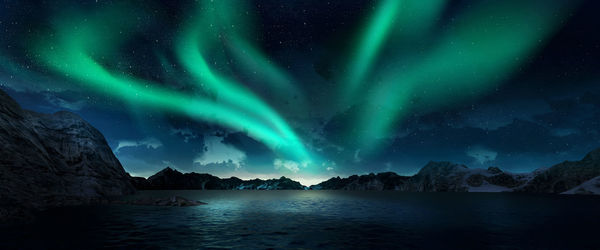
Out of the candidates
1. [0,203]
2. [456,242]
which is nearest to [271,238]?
[456,242]

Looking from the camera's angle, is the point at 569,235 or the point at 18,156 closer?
the point at 569,235

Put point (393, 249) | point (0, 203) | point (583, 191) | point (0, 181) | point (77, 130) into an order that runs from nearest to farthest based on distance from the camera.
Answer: point (393, 249), point (0, 203), point (0, 181), point (77, 130), point (583, 191)

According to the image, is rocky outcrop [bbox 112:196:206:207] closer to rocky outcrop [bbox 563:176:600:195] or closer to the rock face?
the rock face

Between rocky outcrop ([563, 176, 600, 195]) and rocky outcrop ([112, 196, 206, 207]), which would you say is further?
rocky outcrop ([563, 176, 600, 195])

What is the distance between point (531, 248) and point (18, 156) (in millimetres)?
65945

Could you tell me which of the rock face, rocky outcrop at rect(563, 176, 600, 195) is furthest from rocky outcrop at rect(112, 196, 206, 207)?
rocky outcrop at rect(563, 176, 600, 195)

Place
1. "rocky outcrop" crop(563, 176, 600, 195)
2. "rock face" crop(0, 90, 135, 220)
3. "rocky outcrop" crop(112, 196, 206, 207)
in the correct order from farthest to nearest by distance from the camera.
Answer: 1. "rocky outcrop" crop(563, 176, 600, 195)
2. "rocky outcrop" crop(112, 196, 206, 207)
3. "rock face" crop(0, 90, 135, 220)

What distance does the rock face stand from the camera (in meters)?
37.7

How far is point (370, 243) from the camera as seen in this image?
18781mm

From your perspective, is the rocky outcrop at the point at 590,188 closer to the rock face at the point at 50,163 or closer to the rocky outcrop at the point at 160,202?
the rocky outcrop at the point at 160,202

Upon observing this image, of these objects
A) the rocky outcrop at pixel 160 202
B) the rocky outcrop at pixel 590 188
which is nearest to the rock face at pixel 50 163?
the rocky outcrop at pixel 160 202

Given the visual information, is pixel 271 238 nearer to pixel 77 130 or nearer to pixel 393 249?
pixel 393 249

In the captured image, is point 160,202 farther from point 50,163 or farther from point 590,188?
point 590,188

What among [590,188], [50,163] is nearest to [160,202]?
[50,163]
